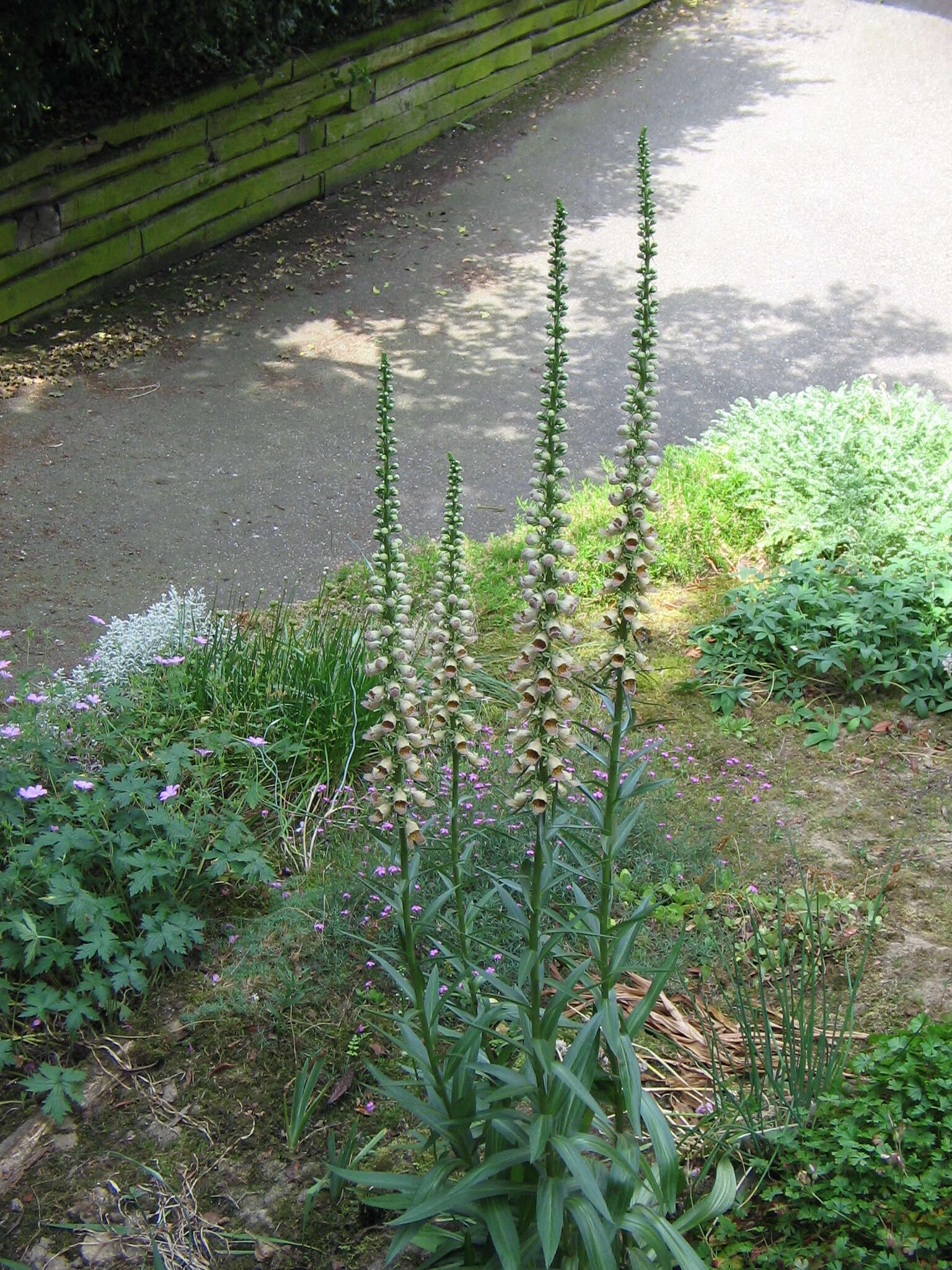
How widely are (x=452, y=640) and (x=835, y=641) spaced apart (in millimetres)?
2730

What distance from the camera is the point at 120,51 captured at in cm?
784

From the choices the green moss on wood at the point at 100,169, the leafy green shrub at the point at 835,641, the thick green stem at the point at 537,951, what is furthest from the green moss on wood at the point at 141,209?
the thick green stem at the point at 537,951

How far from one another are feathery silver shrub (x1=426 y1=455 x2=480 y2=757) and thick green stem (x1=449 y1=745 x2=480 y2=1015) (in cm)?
6

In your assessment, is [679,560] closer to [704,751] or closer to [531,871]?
[704,751]

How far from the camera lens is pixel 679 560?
5309 mm

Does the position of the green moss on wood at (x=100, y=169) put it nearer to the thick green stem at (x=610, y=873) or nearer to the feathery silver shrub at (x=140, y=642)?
the feathery silver shrub at (x=140, y=642)

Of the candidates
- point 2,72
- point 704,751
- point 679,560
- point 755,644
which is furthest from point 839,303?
point 2,72

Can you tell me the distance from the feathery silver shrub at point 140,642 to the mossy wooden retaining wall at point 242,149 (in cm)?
407

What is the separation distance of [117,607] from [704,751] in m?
2.83

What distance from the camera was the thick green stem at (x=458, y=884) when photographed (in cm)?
233

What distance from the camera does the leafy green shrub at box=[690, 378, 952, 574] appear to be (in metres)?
5.04

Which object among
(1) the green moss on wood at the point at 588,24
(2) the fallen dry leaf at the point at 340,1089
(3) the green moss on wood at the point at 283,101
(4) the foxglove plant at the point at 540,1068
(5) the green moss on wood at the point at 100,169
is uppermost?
(1) the green moss on wood at the point at 588,24

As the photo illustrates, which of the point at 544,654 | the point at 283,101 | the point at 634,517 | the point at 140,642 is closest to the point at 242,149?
the point at 283,101

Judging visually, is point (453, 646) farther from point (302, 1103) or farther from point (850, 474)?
point (850, 474)
